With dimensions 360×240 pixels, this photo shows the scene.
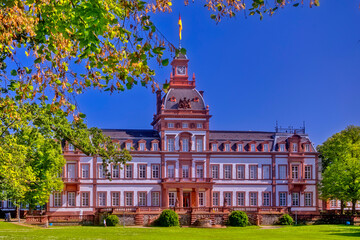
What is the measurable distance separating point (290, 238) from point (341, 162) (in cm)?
3022

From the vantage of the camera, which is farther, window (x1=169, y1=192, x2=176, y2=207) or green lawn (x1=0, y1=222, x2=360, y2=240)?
window (x1=169, y1=192, x2=176, y2=207)

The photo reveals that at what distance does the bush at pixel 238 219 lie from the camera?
60.5 metres

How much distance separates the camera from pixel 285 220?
64125 millimetres

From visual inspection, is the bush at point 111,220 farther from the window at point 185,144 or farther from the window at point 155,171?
the window at point 185,144

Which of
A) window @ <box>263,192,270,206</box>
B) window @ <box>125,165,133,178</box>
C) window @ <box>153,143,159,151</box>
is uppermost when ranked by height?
window @ <box>153,143,159,151</box>

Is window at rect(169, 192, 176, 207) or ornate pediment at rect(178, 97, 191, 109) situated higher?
ornate pediment at rect(178, 97, 191, 109)

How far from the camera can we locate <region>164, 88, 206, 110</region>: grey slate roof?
70.8m

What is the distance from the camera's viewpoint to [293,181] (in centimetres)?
7356

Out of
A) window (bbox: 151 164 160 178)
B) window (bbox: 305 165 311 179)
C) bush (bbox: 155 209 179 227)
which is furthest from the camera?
window (bbox: 305 165 311 179)

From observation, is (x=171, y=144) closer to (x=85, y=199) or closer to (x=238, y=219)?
(x=85, y=199)

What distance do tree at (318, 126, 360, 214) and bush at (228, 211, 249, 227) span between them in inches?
508

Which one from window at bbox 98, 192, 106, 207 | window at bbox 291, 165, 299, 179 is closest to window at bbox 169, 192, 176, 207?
window at bbox 98, 192, 106, 207

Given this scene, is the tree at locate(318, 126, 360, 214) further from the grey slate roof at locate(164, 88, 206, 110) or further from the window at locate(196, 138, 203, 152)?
the grey slate roof at locate(164, 88, 206, 110)

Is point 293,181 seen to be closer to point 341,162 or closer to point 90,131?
point 341,162
